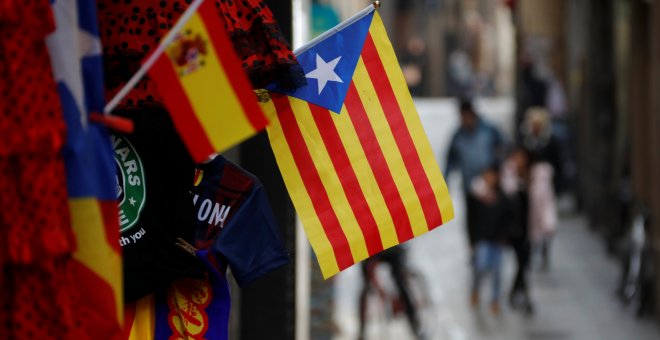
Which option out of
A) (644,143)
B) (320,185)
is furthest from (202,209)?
(644,143)

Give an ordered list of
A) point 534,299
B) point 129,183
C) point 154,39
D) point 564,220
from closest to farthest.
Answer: point 154,39 < point 129,183 < point 534,299 < point 564,220

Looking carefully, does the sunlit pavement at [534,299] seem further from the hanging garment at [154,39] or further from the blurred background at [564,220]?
the hanging garment at [154,39]

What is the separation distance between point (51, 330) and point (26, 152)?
486mm

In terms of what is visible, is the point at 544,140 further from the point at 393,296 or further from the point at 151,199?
the point at 151,199

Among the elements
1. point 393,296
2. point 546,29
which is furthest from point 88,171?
point 546,29

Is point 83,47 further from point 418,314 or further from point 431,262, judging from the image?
point 431,262

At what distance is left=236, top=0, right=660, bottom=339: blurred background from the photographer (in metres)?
8.28

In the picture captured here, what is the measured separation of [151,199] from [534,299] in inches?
527

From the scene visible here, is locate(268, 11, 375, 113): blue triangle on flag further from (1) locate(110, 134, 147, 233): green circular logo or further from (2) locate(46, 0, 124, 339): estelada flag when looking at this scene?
(2) locate(46, 0, 124, 339): estelada flag

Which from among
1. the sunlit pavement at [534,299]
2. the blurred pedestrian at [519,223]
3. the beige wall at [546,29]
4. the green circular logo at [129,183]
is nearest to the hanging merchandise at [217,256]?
the green circular logo at [129,183]

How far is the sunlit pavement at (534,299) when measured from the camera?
1523cm

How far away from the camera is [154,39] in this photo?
4.67m

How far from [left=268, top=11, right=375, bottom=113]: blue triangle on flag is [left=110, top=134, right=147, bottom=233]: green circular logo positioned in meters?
0.66

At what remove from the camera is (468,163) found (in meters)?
17.3
